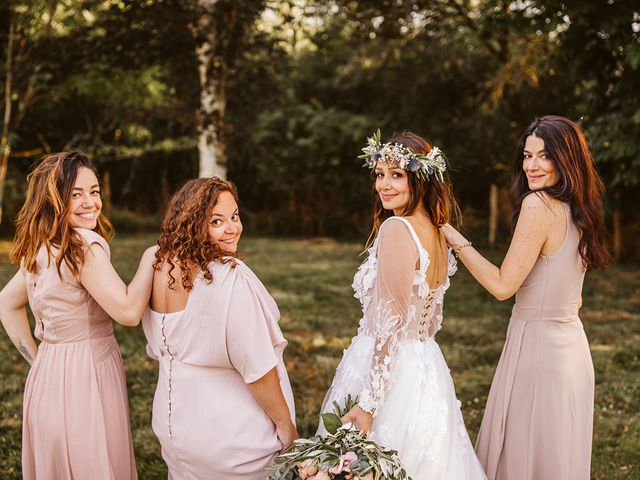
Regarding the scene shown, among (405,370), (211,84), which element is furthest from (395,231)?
(211,84)

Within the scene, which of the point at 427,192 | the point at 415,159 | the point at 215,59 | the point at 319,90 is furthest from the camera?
the point at 319,90

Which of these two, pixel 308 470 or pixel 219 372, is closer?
pixel 308 470

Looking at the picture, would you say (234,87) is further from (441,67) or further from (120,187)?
(120,187)

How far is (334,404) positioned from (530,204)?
4.10 ft

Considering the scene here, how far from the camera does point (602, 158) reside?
29.4ft

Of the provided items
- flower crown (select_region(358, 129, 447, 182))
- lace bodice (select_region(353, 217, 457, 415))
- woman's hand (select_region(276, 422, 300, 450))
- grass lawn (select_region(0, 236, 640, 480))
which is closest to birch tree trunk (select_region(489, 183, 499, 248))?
grass lawn (select_region(0, 236, 640, 480))

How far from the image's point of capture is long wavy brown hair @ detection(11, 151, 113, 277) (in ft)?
9.47

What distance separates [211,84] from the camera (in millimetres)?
9547

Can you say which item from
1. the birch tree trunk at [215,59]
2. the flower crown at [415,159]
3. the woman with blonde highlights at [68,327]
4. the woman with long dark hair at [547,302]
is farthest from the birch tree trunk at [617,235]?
the woman with blonde highlights at [68,327]

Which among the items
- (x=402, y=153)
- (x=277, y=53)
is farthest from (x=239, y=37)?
(x=402, y=153)

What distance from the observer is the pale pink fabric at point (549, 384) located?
10.3ft

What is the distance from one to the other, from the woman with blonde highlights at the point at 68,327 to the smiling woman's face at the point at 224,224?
18.7 inches

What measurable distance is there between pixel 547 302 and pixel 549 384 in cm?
38

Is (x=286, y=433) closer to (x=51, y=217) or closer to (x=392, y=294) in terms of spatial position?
(x=392, y=294)
